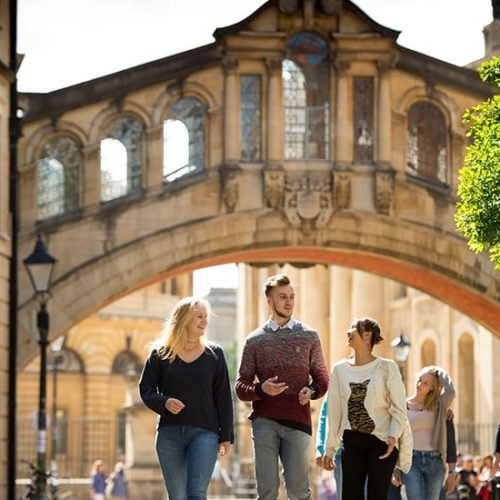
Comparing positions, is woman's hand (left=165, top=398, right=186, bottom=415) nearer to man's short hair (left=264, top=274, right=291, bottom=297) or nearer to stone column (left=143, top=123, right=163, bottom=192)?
man's short hair (left=264, top=274, right=291, bottom=297)

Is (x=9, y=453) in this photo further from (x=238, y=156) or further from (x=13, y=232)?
(x=238, y=156)

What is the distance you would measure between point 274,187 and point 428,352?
57.9 feet

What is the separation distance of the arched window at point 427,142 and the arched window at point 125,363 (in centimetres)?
3892

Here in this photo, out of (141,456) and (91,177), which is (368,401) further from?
(141,456)

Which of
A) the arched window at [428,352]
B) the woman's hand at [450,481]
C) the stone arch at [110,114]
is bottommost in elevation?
the woman's hand at [450,481]

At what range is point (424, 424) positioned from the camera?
14727mm

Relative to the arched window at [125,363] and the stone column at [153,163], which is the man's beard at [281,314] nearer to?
the stone column at [153,163]

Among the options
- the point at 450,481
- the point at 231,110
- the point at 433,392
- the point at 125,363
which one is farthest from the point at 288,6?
the point at 125,363

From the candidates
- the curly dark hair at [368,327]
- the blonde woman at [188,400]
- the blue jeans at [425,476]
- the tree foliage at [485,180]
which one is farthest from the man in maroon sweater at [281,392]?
the tree foliage at [485,180]

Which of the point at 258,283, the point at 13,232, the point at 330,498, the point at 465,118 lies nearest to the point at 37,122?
the point at 13,232

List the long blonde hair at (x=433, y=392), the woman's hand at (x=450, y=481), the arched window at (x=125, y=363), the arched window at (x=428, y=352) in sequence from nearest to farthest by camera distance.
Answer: the long blonde hair at (x=433, y=392)
the woman's hand at (x=450, y=481)
the arched window at (x=428, y=352)
the arched window at (x=125, y=363)

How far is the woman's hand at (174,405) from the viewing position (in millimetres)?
11812

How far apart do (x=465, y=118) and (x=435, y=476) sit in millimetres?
5479

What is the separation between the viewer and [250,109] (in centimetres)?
3322
